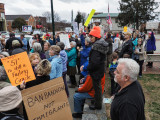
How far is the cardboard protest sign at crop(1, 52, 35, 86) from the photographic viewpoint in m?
2.33

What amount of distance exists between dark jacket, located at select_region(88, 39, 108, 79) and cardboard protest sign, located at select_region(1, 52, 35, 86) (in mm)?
1375

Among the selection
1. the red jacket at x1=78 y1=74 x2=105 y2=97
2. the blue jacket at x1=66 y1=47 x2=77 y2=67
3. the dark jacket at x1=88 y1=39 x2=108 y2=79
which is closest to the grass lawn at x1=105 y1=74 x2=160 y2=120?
the red jacket at x1=78 y1=74 x2=105 y2=97

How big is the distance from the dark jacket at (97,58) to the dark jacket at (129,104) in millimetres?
1462

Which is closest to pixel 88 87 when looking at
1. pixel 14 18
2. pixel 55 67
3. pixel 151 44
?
pixel 55 67

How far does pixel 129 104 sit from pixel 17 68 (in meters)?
1.79

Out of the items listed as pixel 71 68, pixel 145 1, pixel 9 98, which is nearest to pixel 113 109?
pixel 9 98

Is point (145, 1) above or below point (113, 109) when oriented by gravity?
above

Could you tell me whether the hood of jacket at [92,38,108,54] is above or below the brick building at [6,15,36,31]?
below

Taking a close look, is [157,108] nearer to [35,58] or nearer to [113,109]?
[113,109]

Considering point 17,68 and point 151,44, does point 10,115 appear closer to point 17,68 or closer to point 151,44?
point 17,68

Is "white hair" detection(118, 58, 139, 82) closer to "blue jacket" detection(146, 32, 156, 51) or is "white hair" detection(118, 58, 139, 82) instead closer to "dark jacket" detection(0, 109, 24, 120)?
"dark jacket" detection(0, 109, 24, 120)

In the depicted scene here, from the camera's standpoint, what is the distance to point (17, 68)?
241cm

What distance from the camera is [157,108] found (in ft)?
13.5

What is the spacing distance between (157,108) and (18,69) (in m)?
3.79
